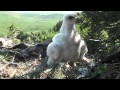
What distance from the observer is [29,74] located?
4.04 metres

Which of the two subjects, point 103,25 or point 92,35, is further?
point 92,35

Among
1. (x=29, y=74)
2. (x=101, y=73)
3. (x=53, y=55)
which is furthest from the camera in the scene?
(x=53, y=55)

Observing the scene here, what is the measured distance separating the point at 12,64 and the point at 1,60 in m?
0.21

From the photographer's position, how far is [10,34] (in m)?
6.38

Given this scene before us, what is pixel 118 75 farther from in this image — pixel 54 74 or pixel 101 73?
pixel 54 74

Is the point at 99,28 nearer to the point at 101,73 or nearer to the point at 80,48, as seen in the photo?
the point at 80,48

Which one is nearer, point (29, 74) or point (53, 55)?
point (29, 74)

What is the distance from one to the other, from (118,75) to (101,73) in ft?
0.99

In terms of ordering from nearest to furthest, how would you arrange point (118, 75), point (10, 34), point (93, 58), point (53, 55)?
point (118, 75) → point (53, 55) → point (93, 58) → point (10, 34)

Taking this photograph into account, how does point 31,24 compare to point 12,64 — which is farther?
point 31,24
